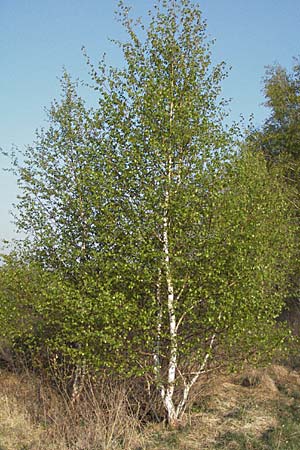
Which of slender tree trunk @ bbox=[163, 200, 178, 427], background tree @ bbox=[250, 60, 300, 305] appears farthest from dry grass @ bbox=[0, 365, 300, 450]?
background tree @ bbox=[250, 60, 300, 305]

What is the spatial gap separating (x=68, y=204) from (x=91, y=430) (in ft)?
16.9

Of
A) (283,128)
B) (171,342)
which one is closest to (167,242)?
(171,342)

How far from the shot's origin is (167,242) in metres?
8.47

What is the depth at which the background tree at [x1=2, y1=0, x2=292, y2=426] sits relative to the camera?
8070 mm

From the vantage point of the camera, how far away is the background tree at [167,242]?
8.07 metres

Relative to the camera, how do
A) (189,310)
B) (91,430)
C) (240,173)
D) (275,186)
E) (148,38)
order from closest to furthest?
(91,430) < (189,310) < (240,173) < (148,38) < (275,186)

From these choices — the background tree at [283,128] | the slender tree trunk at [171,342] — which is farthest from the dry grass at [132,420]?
the background tree at [283,128]

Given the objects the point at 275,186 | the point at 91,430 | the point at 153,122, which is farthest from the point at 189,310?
the point at 275,186

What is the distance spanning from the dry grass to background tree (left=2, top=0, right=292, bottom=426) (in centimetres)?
62

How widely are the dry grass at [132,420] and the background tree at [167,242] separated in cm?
62

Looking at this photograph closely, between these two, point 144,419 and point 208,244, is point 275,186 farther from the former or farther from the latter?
point 144,419

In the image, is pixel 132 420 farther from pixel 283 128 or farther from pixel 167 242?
pixel 283 128

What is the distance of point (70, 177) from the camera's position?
1124 centimetres

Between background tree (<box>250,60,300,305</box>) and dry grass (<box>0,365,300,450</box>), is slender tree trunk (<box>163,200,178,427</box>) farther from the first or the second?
background tree (<box>250,60,300,305</box>)
